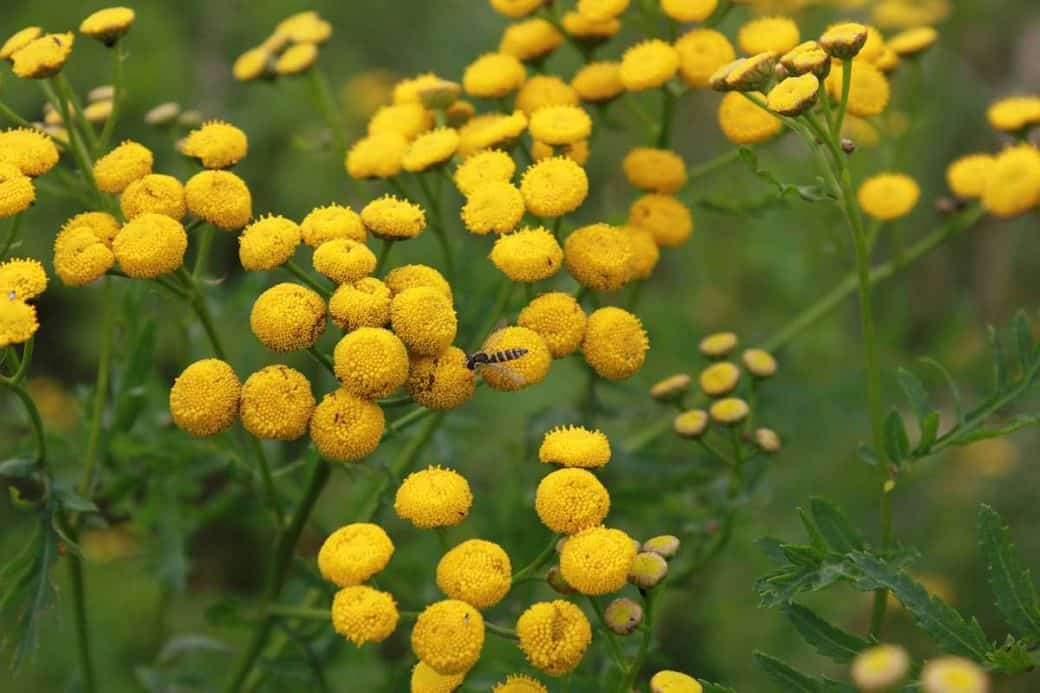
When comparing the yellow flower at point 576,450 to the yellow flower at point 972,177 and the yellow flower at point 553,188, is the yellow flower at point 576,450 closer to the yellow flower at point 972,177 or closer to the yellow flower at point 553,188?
the yellow flower at point 553,188

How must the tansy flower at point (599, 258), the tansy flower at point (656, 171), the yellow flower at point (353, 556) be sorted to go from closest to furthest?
1. the yellow flower at point (353, 556)
2. the tansy flower at point (599, 258)
3. the tansy flower at point (656, 171)

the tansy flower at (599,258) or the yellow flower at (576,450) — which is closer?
the yellow flower at (576,450)

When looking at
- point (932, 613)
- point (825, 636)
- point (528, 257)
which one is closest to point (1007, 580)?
point (932, 613)

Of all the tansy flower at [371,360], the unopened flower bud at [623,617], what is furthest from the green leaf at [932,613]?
the tansy flower at [371,360]

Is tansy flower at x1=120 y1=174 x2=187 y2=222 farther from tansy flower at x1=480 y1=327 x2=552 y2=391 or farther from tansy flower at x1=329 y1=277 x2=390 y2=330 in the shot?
tansy flower at x1=480 y1=327 x2=552 y2=391

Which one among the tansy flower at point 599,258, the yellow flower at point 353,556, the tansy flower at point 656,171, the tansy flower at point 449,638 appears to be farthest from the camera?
the tansy flower at point 656,171

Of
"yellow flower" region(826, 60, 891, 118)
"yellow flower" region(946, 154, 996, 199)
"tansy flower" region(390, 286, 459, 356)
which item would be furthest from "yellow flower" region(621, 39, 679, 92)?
"tansy flower" region(390, 286, 459, 356)
